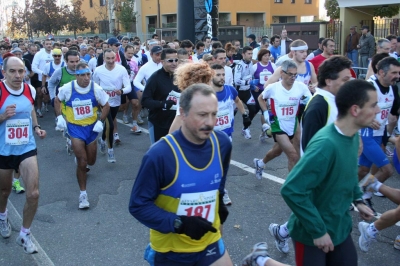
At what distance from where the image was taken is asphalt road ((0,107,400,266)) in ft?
16.4

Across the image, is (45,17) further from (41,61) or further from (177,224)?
(177,224)

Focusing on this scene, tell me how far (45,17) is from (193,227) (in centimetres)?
4593

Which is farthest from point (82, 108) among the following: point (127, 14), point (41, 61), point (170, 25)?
point (127, 14)

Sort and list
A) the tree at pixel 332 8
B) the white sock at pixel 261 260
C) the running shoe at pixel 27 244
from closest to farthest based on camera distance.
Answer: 1. the white sock at pixel 261 260
2. the running shoe at pixel 27 244
3. the tree at pixel 332 8

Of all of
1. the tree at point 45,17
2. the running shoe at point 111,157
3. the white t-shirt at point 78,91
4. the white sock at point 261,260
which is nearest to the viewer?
the white sock at point 261,260

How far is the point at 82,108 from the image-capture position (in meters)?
6.86

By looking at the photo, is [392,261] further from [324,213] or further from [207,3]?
[207,3]

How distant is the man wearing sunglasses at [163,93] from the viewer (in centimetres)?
635

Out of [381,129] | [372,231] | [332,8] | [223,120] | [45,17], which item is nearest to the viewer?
[372,231]

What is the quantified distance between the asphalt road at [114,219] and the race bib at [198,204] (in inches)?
69.3

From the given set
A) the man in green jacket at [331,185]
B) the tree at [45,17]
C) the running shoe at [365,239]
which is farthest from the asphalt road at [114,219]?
the tree at [45,17]

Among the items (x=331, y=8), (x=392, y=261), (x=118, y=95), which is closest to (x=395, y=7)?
(x=331, y=8)

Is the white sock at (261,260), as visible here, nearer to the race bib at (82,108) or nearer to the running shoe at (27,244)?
the running shoe at (27,244)

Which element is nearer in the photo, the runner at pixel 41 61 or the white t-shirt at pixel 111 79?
the white t-shirt at pixel 111 79
